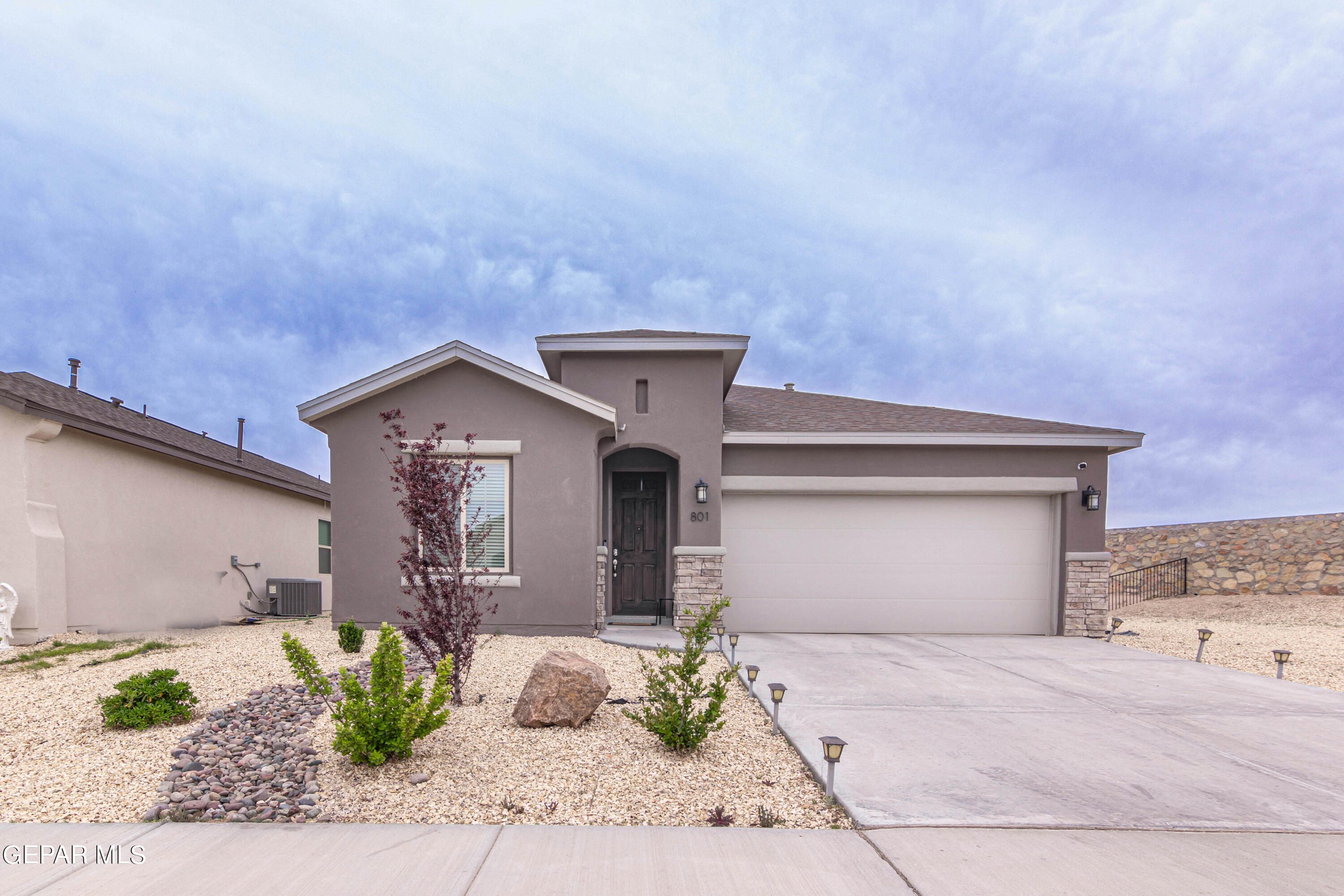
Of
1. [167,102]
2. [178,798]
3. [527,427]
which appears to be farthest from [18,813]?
[167,102]

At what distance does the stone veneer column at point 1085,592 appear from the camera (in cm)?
962

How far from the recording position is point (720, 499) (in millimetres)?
9469

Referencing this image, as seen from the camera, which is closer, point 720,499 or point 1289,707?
point 1289,707

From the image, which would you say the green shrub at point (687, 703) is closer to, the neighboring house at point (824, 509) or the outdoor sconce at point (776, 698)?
the outdoor sconce at point (776, 698)

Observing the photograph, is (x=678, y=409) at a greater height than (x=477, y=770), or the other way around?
(x=678, y=409)

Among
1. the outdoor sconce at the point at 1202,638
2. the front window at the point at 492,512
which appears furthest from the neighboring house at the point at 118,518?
the outdoor sconce at the point at 1202,638

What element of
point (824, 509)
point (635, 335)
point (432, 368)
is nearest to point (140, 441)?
point (432, 368)

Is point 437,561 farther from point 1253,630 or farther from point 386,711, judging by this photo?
point 1253,630

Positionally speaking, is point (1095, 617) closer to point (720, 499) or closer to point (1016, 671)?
point (1016, 671)

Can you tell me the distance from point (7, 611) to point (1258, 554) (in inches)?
906

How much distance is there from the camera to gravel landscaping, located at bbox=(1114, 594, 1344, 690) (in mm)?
7781

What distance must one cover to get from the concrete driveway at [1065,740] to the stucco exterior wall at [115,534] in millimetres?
8846

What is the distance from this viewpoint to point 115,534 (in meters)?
8.95

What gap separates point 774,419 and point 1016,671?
4.95 m
